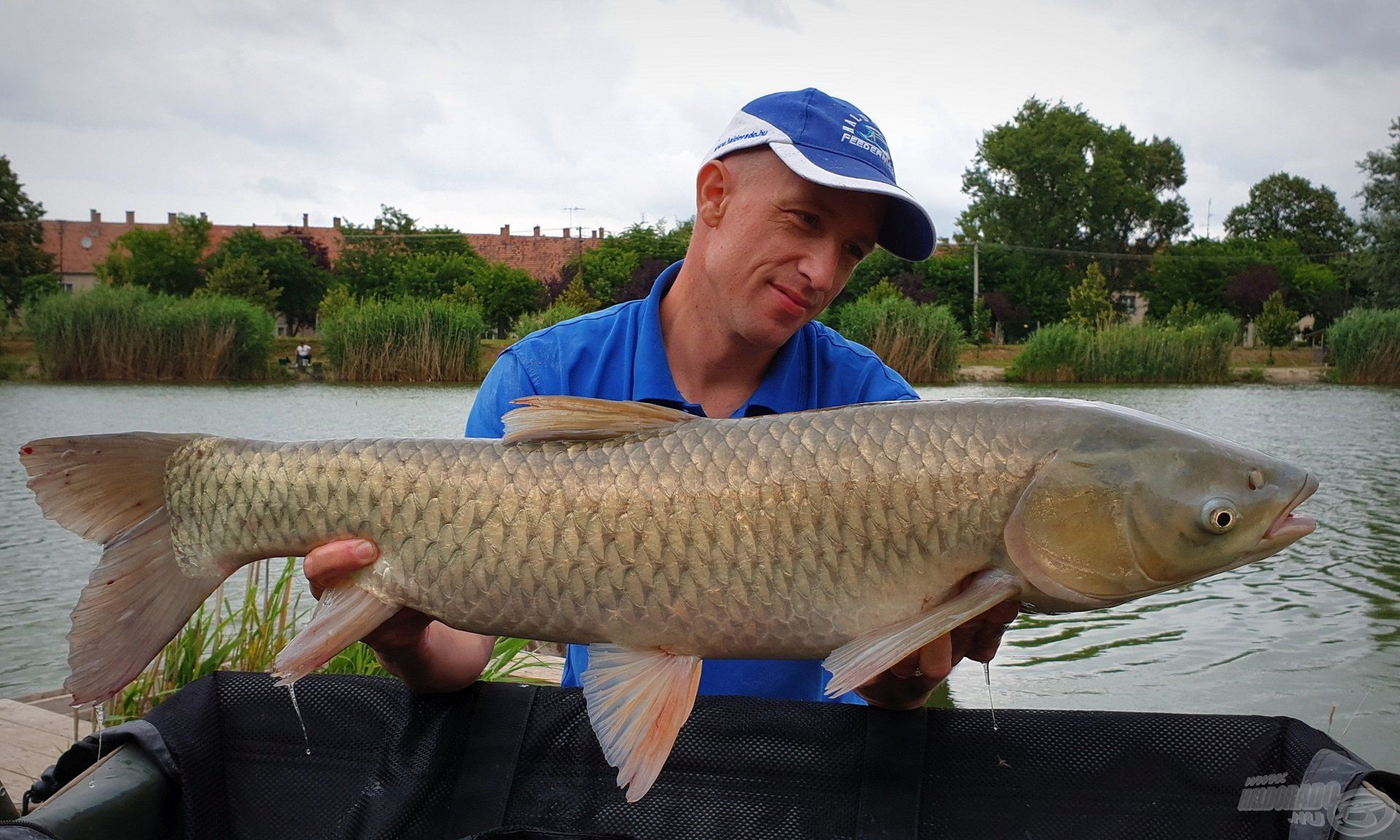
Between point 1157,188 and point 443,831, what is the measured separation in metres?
62.8

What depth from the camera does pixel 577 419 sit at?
5.27ft

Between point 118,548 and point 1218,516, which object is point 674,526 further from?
point 118,548

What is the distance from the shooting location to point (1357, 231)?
121 ft

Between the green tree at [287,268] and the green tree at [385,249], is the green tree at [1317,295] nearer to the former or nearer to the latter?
the green tree at [385,249]

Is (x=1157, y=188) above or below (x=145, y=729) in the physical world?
above

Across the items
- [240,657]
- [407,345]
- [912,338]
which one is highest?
[912,338]

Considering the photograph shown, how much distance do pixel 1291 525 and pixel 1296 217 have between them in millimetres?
64108

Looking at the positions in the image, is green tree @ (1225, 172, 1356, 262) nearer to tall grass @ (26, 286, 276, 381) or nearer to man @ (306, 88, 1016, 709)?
tall grass @ (26, 286, 276, 381)

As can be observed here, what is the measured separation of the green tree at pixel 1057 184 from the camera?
51906mm

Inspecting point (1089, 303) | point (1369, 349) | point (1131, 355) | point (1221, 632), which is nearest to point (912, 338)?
point (1131, 355)

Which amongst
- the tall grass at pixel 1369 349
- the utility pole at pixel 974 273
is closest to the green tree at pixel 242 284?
the utility pole at pixel 974 273

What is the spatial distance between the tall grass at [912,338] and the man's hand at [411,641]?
20.9m

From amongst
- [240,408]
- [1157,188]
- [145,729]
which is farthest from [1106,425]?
[1157,188]

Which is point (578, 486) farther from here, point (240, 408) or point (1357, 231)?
point (1357, 231)
